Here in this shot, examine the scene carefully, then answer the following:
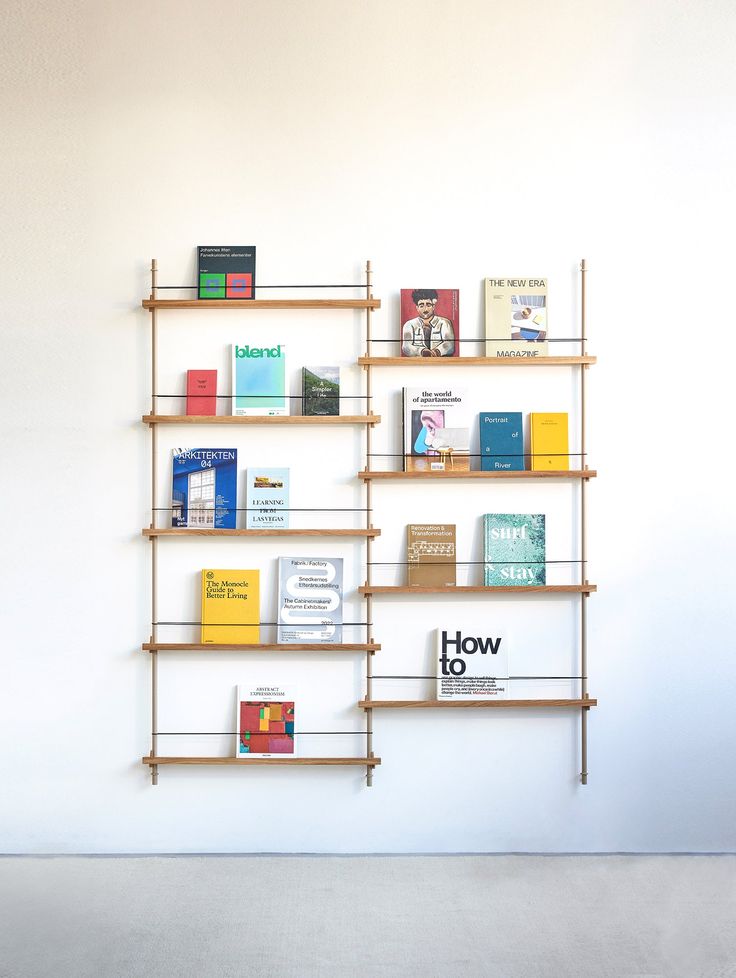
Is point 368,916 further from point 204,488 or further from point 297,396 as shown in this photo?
point 297,396

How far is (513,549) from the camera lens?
2.96 m

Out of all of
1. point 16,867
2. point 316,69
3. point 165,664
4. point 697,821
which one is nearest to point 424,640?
point 165,664

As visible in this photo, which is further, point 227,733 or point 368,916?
point 227,733

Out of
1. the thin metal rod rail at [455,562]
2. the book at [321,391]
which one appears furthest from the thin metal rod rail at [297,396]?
the thin metal rod rail at [455,562]

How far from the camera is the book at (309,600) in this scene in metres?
2.95

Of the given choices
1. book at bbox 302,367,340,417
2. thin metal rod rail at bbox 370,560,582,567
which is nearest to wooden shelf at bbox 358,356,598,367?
book at bbox 302,367,340,417

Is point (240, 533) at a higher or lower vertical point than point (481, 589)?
higher

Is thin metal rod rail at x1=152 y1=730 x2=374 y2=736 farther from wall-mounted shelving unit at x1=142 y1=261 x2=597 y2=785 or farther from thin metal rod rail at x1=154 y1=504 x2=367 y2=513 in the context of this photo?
thin metal rod rail at x1=154 y1=504 x2=367 y2=513

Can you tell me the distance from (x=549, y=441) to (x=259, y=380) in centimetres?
96

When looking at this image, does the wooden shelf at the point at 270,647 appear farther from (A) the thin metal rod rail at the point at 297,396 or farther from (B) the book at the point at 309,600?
(A) the thin metal rod rail at the point at 297,396

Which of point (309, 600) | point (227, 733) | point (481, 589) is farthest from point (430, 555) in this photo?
point (227, 733)

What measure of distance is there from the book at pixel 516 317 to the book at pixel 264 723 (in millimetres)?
1320

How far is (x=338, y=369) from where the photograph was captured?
2.97 metres

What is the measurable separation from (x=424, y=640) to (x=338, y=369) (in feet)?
3.04
